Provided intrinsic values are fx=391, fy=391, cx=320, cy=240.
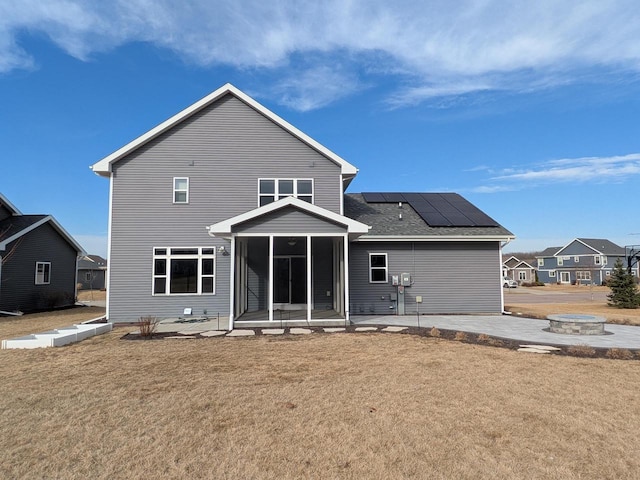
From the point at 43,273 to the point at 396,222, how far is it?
1855 centimetres

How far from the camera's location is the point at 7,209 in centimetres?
2075

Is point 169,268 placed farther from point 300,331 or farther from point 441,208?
point 441,208

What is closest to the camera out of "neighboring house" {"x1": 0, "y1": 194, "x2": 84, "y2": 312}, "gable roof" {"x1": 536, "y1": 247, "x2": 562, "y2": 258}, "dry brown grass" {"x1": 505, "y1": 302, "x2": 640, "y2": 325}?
"dry brown grass" {"x1": 505, "y1": 302, "x2": 640, "y2": 325}

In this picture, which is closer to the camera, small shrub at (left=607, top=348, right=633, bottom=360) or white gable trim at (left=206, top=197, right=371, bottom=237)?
small shrub at (left=607, top=348, right=633, bottom=360)

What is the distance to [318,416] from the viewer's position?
15.7ft

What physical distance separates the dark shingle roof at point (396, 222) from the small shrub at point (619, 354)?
24.9 feet

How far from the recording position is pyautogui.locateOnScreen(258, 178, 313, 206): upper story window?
49.7 feet

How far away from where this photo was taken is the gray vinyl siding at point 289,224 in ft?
39.5

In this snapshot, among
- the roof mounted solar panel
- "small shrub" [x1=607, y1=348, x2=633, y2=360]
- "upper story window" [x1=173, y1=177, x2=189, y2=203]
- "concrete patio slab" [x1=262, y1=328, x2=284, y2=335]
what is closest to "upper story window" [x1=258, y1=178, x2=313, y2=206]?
"upper story window" [x1=173, y1=177, x2=189, y2=203]

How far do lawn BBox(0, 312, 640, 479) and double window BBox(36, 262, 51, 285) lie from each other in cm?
1454

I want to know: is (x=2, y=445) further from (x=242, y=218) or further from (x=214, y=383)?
(x=242, y=218)

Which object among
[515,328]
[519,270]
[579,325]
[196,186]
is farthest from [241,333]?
[519,270]

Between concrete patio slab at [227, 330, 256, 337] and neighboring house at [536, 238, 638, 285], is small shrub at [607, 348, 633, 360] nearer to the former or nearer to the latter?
concrete patio slab at [227, 330, 256, 337]

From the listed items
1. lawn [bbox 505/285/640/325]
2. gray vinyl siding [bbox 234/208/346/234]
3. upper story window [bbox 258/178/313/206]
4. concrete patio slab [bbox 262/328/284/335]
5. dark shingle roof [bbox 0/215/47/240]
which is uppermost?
upper story window [bbox 258/178/313/206]
